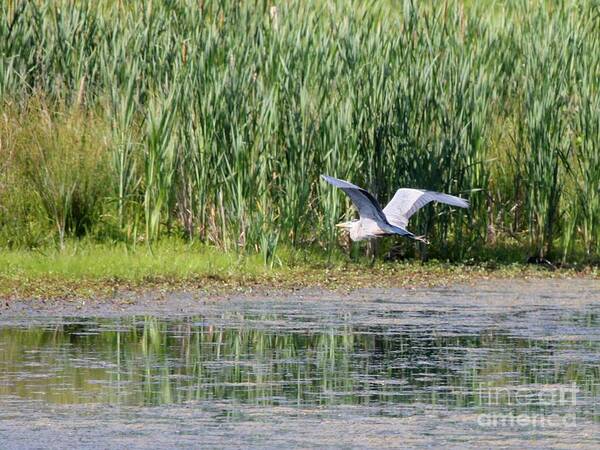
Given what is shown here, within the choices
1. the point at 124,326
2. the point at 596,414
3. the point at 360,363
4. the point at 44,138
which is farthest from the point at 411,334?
the point at 44,138

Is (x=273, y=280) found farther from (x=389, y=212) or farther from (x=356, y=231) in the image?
(x=389, y=212)

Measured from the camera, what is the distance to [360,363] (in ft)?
25.9

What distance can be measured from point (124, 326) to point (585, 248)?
216 inches

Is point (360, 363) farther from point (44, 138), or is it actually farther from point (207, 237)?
point (44, 138)

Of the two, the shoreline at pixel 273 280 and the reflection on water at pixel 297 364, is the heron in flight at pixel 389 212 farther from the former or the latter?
the reflection on water at pixel 297 364

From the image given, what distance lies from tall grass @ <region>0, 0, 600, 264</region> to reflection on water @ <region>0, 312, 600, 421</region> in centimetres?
287

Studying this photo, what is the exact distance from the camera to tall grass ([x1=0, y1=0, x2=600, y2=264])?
12172 mm

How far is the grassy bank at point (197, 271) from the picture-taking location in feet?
35.2

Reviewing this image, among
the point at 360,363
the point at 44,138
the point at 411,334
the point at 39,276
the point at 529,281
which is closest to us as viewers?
the point at 360,363

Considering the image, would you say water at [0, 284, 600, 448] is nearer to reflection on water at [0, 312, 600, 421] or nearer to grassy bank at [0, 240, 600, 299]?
reflection on water at [0, 312, 600, 421]

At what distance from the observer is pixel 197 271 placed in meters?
11.4

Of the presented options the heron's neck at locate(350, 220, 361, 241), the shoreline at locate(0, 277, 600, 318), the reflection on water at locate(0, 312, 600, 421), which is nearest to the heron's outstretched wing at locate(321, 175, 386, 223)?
the heron's neck at locate(350, 220, 361, 241)

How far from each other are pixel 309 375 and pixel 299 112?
5036mm

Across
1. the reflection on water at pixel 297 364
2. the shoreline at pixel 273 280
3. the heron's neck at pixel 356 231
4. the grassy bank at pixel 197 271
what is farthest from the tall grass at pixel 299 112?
the reflection on water at pixel 297 364
